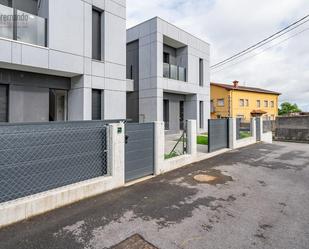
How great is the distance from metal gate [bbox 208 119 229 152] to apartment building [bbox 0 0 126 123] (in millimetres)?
4355

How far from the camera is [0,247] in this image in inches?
103

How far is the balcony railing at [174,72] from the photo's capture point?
1334 cm

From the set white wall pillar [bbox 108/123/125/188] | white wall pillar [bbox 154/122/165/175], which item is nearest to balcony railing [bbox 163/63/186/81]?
white wall pillar [bbox 154/122/165/175]

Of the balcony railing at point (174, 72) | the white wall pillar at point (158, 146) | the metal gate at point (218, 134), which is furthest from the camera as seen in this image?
the balcony railing at point (174, 72)

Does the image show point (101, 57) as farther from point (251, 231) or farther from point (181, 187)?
point (251, 231)

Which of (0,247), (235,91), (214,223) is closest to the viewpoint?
(0,247)

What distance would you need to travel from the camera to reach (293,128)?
57.4ft

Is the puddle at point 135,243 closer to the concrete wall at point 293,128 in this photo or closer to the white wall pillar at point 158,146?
the white wall pillar at point 158,146

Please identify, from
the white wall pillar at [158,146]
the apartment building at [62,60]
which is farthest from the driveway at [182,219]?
the apartment building at [62,60]

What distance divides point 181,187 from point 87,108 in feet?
18.2

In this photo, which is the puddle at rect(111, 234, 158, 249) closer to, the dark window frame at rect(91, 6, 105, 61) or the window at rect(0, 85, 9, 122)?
the window at rect(0, 85, 9, 122)

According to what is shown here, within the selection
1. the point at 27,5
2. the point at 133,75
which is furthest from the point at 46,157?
the point at 133,75

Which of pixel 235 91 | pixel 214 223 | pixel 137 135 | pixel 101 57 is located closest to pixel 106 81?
pixel 101 57

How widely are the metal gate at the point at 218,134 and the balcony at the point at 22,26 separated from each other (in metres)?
7.35
